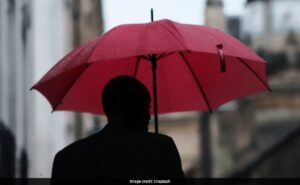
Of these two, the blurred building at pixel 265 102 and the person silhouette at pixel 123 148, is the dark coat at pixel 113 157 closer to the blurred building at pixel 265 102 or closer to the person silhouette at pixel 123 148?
the person silhouette at pixel 123 148

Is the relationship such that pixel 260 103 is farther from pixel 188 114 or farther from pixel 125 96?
pixel 125 96

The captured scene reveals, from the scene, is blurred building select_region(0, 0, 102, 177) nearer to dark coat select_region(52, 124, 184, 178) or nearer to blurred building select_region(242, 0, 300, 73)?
dark coat select_region(52, 124, 184, 178)

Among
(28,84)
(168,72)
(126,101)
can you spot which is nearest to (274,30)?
(28,84)

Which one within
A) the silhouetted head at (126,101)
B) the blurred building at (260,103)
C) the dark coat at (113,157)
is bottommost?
the blurred building at (260,103)

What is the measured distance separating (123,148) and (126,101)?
0.21 m

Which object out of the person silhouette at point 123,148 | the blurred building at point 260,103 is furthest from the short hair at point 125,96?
the blurred building at point 260,103

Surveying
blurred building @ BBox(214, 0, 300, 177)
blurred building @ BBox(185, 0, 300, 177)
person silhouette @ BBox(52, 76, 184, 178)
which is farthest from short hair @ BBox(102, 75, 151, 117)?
blurred building @ BBox(214, 0, 300, 177)

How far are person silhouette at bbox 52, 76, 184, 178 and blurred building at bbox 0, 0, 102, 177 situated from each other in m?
5.22

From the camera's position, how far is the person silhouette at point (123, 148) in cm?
369

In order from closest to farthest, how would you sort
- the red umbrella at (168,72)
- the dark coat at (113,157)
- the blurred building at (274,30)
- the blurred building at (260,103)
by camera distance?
the dark coat at (113,157) < the red umbrella at (168,72) < the blurred building at (260,103) < the blurred building at (274,30)

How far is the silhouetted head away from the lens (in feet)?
12.2

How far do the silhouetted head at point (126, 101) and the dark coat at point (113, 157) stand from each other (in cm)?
5

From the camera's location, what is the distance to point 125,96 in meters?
3.71

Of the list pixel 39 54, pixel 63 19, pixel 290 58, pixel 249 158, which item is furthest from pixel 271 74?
pixel 39 54
